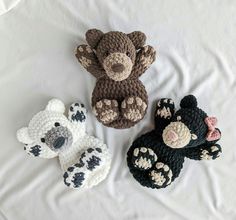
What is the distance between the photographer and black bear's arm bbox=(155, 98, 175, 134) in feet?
3.11

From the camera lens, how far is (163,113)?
947 mm

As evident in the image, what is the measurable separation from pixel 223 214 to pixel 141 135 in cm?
30

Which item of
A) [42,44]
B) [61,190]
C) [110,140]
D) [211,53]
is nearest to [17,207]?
[61,190]

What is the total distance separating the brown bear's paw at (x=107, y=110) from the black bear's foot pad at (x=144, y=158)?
102mm

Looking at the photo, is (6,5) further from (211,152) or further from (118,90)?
(211,152)

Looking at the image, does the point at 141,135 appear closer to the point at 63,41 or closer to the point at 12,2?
the point at 63,41

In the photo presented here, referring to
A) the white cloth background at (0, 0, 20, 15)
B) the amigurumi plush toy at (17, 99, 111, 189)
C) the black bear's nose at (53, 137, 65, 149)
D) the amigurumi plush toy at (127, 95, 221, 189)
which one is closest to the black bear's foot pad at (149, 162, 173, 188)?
the amigurumi plush toy at (127, 95, 221, 189)

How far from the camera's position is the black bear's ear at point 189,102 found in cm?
94

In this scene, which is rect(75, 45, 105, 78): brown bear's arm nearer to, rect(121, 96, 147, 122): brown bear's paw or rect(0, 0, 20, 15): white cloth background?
rect(121, 96, 147, 122): brown bear's paw

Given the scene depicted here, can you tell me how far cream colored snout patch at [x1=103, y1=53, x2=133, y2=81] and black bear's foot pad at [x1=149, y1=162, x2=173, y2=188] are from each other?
0.24 metres

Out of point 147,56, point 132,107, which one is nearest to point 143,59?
point 147,56

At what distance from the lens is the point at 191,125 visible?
2.97ft

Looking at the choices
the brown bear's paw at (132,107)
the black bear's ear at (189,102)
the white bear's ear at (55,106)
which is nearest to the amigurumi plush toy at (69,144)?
the white bear's ear at (55,106)

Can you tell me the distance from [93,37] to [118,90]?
0.44 feet
